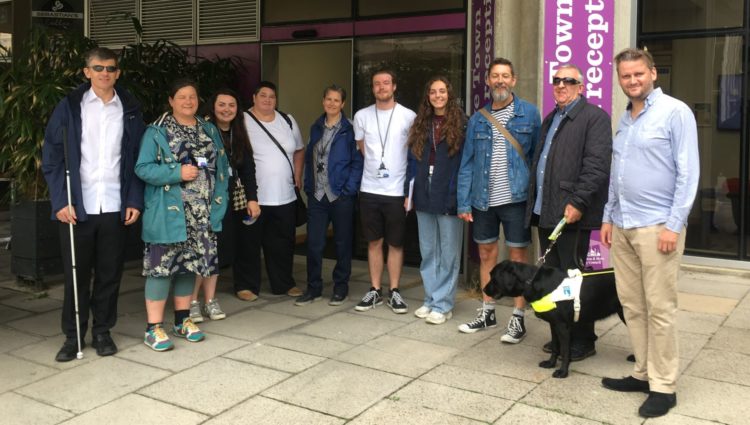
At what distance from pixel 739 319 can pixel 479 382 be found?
8.80ft

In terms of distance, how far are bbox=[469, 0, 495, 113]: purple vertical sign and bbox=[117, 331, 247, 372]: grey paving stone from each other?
3.06 meters

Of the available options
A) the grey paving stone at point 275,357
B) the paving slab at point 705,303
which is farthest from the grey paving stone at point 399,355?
the paving slab at point 705,303

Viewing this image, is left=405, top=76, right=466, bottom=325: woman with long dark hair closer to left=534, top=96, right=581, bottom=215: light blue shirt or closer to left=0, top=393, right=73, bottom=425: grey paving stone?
left=534, top=96, right=581, bottom=215: light blue shirt

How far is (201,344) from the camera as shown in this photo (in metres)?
5.17

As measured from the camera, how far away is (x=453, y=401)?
13.4ft

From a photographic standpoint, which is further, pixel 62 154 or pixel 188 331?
pixel 188 331

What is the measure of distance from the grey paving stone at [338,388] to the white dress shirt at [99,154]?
170cm

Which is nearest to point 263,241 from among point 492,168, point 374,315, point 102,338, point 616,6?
point 374,315

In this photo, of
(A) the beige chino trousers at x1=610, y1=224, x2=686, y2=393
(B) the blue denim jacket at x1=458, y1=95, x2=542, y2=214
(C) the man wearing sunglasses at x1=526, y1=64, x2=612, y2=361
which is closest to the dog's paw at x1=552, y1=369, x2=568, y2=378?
(C) the man wearing sunglasses at x1=526, y1=64, x2=612, y2=361

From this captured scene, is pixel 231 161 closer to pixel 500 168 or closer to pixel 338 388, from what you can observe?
pixel 500 168

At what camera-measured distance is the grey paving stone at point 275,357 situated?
470 cm

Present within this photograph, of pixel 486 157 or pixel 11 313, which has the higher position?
pixel 486 157

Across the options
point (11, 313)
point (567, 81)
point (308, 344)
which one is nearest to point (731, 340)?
point (567, 81)

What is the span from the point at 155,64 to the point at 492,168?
4803 mm
